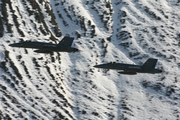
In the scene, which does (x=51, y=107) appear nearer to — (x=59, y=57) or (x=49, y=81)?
(x=49, y=81)

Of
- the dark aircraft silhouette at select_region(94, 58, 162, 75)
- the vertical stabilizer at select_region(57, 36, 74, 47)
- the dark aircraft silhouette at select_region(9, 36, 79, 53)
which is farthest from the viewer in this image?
the dark aircraft silhouette at select_region(94, 58, 162, 75)

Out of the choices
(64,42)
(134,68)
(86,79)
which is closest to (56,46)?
(64,42)

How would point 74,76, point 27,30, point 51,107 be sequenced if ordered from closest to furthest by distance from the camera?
point 51,107, point 74,76, point 27,30

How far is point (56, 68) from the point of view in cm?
17650

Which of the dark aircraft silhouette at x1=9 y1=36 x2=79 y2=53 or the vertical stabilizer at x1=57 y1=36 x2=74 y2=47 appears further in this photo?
the vertical stabilizer at x1=57 y1=36 x2=74 y2=47

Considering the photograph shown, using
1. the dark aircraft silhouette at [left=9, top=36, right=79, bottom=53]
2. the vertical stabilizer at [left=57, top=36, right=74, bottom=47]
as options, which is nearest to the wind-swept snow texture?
the dark aircraft silhouette at [left=9, top=36, right=79, bottom=53]

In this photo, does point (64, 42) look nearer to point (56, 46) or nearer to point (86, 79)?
point (56, 46)

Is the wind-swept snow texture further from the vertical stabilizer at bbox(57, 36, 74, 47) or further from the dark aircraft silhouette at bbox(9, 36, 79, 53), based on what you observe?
the vertical stabilizer at bbox(57, 36, 74, 47)

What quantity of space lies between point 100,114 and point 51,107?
17269 millimetres

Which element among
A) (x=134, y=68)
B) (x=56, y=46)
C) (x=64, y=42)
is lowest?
(x=134, y=68)

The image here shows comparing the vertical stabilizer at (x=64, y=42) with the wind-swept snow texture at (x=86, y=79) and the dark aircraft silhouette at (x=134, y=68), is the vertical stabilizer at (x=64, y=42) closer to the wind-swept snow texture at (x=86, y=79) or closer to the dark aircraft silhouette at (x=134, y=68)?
the dark aircraft silhouette at (x=134, y=68)

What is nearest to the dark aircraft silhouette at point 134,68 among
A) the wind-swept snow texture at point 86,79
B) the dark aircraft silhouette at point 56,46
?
the dark aircraft silhouette at point 56,46

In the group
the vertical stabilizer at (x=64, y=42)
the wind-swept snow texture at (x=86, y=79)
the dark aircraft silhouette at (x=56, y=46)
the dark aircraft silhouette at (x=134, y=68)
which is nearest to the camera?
the dark aircraft silhouette at (x=56, y=46)

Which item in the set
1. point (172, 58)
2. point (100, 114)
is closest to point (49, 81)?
point (100, 114)
